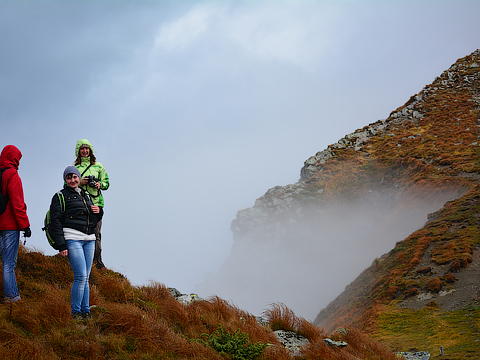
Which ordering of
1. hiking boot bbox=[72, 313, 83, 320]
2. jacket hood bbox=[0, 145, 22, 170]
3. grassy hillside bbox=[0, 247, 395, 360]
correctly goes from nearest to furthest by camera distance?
grassy hillside bbox=[0, 247, 395, 360]
hiking boot bbox=[72, 313, 83, 320]
jacket hood bbox=[0, 145, 22, 170]

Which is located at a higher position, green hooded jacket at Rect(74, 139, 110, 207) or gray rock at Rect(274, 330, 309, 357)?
green hooded jacket at Rect(74, 139, 110, 207)

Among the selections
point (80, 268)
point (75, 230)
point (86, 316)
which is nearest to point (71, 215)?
point (75, 230)

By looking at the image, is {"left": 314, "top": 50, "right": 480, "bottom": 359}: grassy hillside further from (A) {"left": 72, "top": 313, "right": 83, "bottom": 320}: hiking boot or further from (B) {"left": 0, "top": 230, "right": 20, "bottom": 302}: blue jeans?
(B) {"left": 0, "top": 230, "right": 20, "bottom": 302}: blue jeans

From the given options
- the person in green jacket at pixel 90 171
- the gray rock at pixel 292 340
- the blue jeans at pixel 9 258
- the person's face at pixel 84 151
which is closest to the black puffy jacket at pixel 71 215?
the blue jeans at pixel 9 258

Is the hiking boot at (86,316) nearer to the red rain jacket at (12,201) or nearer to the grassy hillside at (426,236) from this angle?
the red rain jacket at (12,201)

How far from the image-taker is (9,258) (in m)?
5.04

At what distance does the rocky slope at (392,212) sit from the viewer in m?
14.6

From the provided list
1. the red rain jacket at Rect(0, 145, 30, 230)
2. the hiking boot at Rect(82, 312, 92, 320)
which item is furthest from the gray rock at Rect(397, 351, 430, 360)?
the red rain jacket at Rect(0, 145, 30, 230)

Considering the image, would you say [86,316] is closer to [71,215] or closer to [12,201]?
[71,215]

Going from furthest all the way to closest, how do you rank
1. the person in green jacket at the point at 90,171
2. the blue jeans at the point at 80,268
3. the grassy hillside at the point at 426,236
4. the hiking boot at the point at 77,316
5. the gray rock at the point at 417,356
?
the grassy hillside at the point at 426,236
the gray rock at the point at 417,356
the person in green jacket at the point at 90,171
the hiking boot at the point at 77,316
the blue jeans at the point at 80,268

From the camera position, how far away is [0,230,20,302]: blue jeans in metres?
4.99

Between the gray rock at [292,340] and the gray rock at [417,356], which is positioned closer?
the gray rock at [292,340]

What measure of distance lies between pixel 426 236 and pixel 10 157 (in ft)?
58.8

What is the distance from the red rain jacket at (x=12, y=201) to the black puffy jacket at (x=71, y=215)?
646mm
